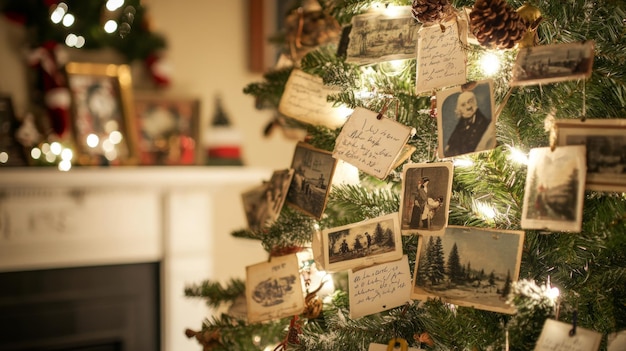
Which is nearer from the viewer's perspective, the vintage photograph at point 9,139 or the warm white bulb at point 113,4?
the warm white bulb at point 113,4

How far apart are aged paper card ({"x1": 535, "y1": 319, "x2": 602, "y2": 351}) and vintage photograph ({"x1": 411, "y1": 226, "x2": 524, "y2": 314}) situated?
0.06 m

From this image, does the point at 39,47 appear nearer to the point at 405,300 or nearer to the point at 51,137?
the point at 51,137

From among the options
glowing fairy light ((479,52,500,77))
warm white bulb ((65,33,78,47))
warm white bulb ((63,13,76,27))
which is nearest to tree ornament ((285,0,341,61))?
glowing fairy light ((479,52,500,77))

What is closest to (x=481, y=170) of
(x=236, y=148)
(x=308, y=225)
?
(x=308, y=225)

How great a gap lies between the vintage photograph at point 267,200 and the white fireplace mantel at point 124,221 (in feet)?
3.11

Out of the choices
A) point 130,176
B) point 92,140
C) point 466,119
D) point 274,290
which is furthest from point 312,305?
point 92,140

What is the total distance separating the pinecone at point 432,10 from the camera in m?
0.88

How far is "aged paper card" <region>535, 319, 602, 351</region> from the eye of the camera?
0.74m

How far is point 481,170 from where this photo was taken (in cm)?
88

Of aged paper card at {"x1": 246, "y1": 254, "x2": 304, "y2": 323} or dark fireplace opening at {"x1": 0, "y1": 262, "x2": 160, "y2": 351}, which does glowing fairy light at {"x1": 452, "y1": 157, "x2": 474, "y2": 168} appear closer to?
aged paper card at {"x1": 246, "y1": 254, "x2": 304, "y2": 323}

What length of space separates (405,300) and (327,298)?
7.7 inches

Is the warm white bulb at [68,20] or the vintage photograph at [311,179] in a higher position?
the warm white bulb at [68,20]

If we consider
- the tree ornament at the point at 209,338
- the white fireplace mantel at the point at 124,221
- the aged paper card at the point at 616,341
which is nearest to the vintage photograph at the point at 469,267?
the aged paper card at the point at 616,341

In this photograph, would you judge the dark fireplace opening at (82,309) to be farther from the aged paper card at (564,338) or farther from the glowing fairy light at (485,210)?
the aged paper card at (564,338)
